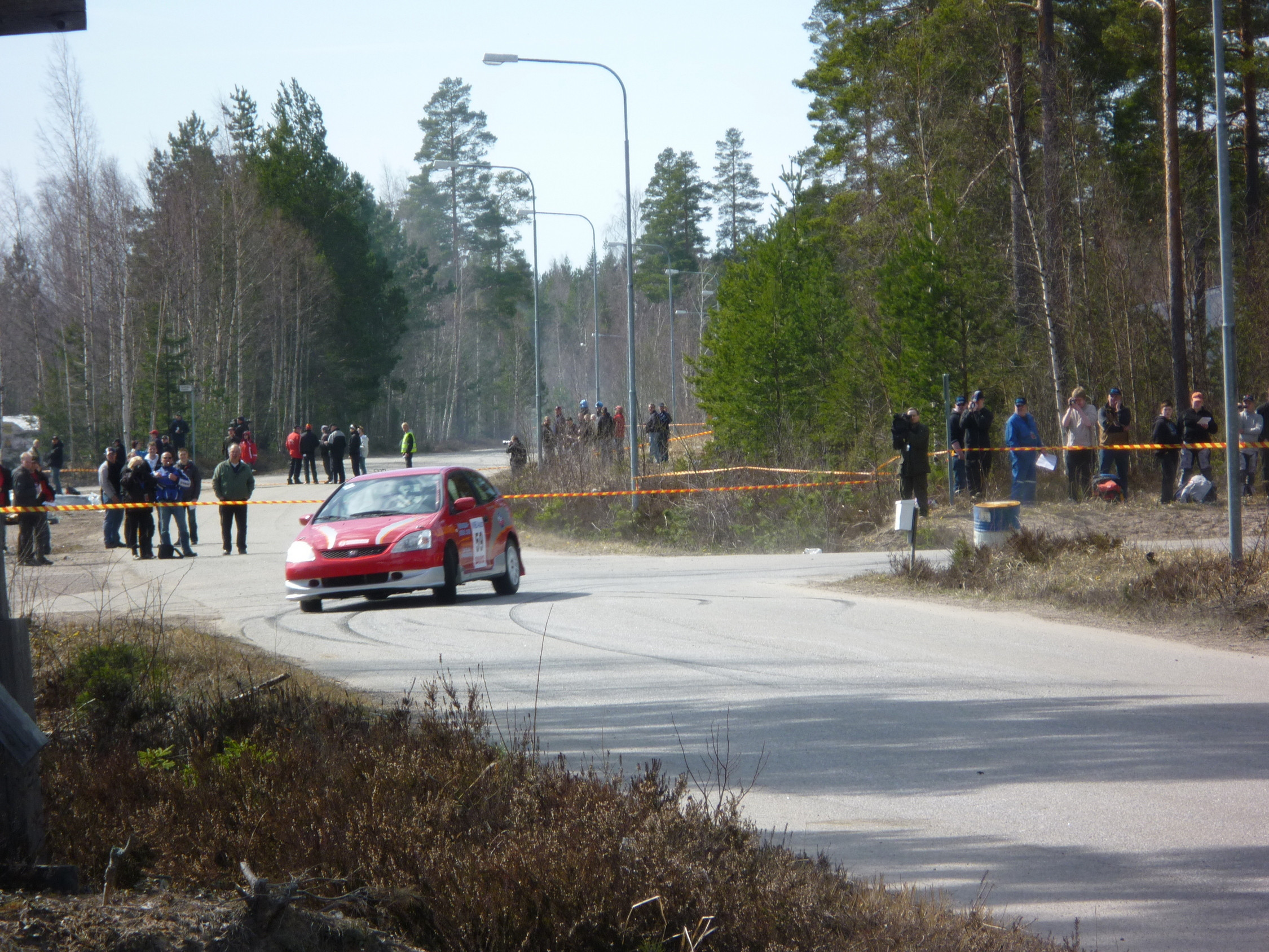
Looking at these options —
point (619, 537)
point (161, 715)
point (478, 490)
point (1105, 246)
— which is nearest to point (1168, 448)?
point (1105, 246)

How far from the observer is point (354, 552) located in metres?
14.5

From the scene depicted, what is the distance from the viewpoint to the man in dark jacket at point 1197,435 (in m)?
23.2

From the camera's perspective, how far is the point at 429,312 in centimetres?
10044

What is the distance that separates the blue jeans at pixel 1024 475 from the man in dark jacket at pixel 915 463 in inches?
65.4

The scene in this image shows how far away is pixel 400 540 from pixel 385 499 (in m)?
1.04

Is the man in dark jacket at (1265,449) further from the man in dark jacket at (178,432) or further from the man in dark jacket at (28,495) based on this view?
the man in dark jacket at (178,432)

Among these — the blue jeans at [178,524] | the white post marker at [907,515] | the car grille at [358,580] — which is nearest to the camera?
the car grille at [358,580]

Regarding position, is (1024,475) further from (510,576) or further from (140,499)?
(140,499)

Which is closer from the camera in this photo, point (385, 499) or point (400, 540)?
point (400, 540)

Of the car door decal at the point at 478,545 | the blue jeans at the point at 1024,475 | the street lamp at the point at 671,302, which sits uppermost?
the street lamp at the point at 671,302

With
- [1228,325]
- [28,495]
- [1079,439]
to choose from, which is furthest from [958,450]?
[28,495]

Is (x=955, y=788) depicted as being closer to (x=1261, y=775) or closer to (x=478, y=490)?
(x=1261, y=775)

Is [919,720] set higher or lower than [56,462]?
lower

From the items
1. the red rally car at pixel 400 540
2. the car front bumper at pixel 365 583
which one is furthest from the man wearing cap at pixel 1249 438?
the car front bumper at pixel 365 583
